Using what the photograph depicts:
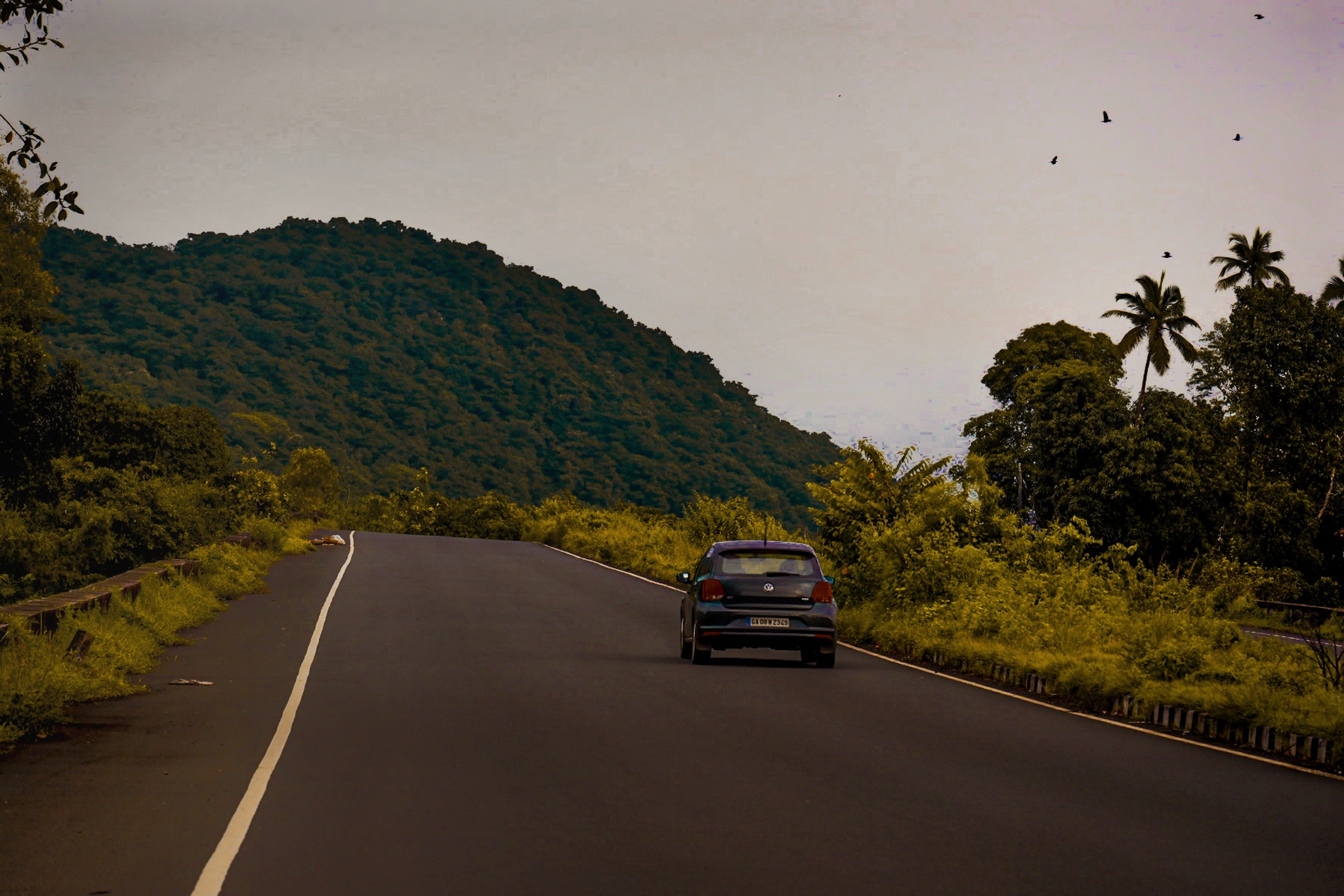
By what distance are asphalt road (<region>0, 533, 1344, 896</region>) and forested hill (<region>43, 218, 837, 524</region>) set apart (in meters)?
85.7

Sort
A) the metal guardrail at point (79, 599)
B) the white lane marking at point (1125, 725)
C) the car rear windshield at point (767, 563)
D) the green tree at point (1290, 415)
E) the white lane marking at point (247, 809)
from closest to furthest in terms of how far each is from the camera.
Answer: the white lane marking at point (247, 809), the white lane marking at point (1125, 725), the metal guardrail at point (79, 599), the car rear windshield at point (767, 563), the green tree at point (1290, 415)

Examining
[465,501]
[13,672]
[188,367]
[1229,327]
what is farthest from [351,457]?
[13,672]

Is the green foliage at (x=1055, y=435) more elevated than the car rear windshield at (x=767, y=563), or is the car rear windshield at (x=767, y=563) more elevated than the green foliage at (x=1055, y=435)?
the green foliage at (x=1055, y=435)

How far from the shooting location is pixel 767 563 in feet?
64.5

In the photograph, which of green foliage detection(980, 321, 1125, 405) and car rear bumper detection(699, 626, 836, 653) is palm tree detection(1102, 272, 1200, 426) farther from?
car rear bumper detection(699, 626, 836, 653)

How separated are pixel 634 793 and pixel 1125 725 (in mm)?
6605

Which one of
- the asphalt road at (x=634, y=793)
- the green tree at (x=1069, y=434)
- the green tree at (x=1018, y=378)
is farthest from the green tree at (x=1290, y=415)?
the asphalt road at (x=634, y=793)

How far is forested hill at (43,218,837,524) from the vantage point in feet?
359

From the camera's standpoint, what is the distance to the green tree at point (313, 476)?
9000 cm

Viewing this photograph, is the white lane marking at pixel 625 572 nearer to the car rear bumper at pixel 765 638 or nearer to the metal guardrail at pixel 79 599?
the metal guardrail at pixel 79 599

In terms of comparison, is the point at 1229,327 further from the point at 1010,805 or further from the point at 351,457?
the point at 351,457

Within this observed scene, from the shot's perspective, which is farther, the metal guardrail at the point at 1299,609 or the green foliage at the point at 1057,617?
the metal guardrail at the point at 1299,609

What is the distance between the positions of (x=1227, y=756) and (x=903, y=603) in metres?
12.0

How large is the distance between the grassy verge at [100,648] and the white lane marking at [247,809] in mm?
1769
